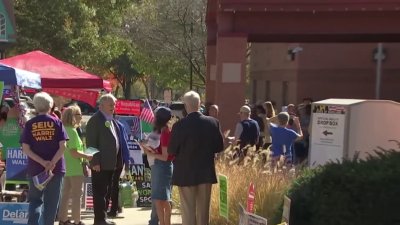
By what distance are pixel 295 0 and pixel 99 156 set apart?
7.46 m

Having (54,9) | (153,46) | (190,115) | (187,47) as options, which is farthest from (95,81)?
(153,46)

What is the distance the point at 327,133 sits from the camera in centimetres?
927

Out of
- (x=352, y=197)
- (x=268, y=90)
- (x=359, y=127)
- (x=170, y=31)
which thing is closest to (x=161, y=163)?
(x=359, y=127)

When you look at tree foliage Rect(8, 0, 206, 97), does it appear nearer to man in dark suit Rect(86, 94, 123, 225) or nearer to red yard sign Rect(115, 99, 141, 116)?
red yard sign Rect(115, 99, 141, 116)

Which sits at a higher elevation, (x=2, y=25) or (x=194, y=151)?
(x=2, y=25)

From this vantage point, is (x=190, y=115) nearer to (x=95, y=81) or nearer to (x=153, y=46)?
(x=95, y=81)

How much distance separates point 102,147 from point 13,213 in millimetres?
1979

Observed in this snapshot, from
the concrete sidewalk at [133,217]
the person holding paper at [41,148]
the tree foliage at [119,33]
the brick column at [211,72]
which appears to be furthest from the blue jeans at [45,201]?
the tree foliage at [119,33]

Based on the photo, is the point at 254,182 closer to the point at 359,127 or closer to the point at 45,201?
the point at 359,127

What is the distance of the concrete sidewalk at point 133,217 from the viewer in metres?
11.5

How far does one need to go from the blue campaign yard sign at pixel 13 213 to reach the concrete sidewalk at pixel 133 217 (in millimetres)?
2447

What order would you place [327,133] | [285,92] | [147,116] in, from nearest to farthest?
[327,133], [147,116], [285,92]

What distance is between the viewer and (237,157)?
11633 millimetres

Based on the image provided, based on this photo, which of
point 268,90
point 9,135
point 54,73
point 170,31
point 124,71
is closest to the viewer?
point 9,135
